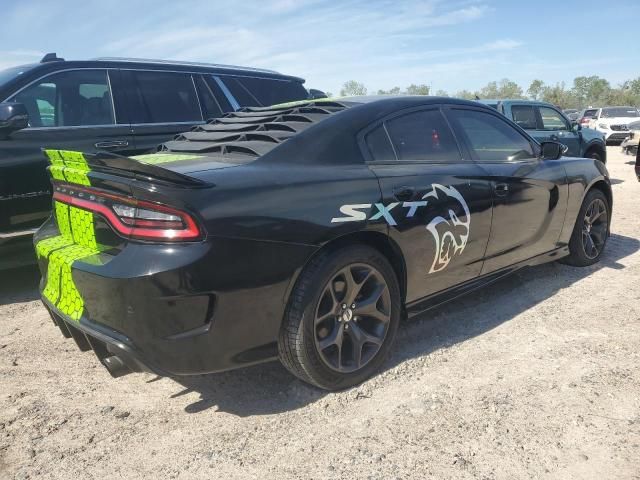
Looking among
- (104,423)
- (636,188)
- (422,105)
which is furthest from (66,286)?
(636,188)

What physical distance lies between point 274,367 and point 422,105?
188cm

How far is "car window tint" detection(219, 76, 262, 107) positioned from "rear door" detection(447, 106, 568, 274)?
292 centimetres

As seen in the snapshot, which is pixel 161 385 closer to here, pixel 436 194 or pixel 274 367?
pixel 274 367

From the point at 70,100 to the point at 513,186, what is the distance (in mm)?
3748

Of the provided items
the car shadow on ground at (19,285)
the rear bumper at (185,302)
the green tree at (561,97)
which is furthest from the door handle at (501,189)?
the green tree at (561,97)

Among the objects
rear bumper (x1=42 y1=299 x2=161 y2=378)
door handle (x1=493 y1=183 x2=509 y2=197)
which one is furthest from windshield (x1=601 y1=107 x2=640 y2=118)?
rear bumper (x1=42 y1=299 x2=161 y2=378)

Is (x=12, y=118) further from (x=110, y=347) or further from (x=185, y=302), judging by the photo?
(x=185, y=302)

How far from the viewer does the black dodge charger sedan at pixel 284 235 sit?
2191mm

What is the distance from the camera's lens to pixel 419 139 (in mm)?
3268

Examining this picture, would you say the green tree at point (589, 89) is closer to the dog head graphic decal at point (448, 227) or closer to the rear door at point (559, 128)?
the rear door at point (559, 128)

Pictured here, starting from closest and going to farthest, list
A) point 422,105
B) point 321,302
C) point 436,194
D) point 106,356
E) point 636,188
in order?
point 106,356
point 321,302
point 436,194
point 422,105
point 636,188

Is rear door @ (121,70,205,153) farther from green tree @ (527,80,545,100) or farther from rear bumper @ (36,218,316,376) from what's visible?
green tree @ (527,80,545,100)

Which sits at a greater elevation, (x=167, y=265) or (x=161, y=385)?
(x=167, y=265)

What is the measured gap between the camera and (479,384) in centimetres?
280
